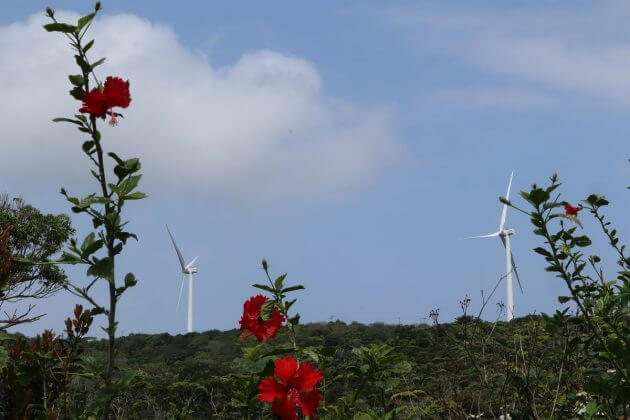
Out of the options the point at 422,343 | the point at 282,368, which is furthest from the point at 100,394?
the point at 422,343

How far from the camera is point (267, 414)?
4297mm

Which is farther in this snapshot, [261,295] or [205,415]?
[205,415]

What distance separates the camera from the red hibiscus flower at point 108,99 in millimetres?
3248

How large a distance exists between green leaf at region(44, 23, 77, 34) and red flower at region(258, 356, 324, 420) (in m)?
1.57

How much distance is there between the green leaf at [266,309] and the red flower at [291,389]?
407 mm

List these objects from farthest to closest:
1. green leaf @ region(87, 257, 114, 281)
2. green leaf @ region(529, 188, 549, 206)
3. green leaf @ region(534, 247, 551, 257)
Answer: green leaf @ region(534, 247, 551, 257), green leaf @ region(529, 188, 549, 206), green leaf @ region(87, 257, 114, 281)

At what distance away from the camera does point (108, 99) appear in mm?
3260

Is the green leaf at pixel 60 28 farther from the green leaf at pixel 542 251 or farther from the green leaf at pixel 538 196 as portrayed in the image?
the green leaf at pixel 542 251

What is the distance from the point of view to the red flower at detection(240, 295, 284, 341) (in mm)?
3756

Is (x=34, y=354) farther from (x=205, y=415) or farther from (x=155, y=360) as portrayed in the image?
(x=155, y=360)

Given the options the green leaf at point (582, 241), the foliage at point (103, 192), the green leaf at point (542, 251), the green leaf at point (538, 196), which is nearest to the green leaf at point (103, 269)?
the foliage at point (103, 192)

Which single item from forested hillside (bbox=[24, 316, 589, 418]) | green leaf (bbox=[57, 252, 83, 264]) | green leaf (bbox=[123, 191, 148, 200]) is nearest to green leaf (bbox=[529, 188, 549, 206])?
forested hillside (bbox=[24, 316, 589, 418])

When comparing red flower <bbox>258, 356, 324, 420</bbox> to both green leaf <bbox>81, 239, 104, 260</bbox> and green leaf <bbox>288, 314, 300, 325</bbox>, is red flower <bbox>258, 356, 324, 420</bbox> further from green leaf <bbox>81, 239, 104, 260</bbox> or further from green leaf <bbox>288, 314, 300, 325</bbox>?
green leaf <bbox>81, 239, 104, 260</bbox>

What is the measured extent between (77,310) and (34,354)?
0.39m
